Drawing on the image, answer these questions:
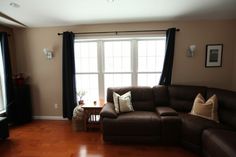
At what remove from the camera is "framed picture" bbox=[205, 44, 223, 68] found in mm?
3422

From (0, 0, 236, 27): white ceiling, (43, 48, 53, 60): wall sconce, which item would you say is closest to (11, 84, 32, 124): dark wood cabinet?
(43, 48, 53, 60): wall sconce

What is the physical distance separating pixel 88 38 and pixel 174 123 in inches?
102

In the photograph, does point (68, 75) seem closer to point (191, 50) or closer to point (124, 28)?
point (124, 28)

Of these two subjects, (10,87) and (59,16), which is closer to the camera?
(59,16)

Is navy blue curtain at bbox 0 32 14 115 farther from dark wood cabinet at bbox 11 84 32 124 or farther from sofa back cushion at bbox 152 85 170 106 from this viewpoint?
sofa back cushion at bbox 152 85 170 106

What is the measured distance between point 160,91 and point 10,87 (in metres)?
3.42

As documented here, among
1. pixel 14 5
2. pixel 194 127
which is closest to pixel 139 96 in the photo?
pixel 194 127

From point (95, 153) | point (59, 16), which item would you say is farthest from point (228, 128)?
point (59, 16)

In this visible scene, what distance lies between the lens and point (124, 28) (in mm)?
3564

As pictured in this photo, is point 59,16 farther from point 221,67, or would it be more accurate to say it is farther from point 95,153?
point 221,67

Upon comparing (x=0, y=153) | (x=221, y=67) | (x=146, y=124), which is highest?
(x=221, y=67)

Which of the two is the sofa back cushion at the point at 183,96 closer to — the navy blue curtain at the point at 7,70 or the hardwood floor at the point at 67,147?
the hardwood floor at the point at 67,147

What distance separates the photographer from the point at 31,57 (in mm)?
3891

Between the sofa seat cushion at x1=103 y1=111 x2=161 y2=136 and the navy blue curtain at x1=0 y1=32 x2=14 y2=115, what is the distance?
243 cm
